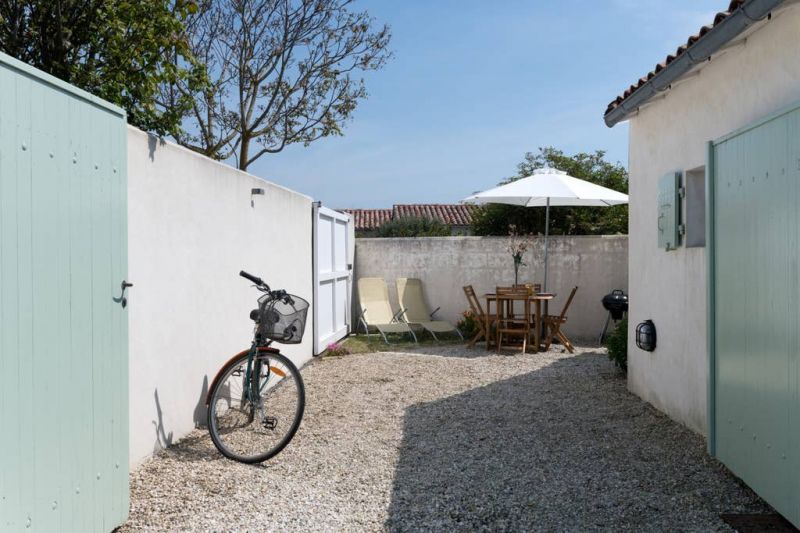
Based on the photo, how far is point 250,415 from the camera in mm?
4965

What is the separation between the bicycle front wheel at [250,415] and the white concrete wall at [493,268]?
6.46 meters

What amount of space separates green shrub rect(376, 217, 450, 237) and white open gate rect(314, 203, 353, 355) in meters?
10.7

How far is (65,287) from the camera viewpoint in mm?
2729

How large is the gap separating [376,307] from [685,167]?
6739 millimetres

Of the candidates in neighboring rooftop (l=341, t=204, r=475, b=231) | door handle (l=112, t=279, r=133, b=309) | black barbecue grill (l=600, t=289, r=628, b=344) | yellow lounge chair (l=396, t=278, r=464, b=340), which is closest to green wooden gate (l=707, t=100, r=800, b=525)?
door handle (l=112, t=279, r=133, b=309)

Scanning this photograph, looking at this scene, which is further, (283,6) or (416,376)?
(283,6)

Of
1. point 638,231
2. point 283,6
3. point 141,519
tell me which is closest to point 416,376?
point 638,231

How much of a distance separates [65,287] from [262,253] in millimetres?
4027

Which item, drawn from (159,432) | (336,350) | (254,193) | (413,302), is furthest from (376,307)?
(159,432)

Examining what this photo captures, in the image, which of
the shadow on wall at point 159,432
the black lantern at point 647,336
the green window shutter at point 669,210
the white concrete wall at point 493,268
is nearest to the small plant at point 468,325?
the white concrete wall at point 493,268

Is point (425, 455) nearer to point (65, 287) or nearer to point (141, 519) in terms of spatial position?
point (141, 519)

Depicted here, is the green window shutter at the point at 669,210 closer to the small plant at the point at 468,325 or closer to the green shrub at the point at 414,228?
the small plant at the point at 468,325

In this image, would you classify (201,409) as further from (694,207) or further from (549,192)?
(549,192)

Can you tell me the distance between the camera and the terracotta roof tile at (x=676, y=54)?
3827mm
